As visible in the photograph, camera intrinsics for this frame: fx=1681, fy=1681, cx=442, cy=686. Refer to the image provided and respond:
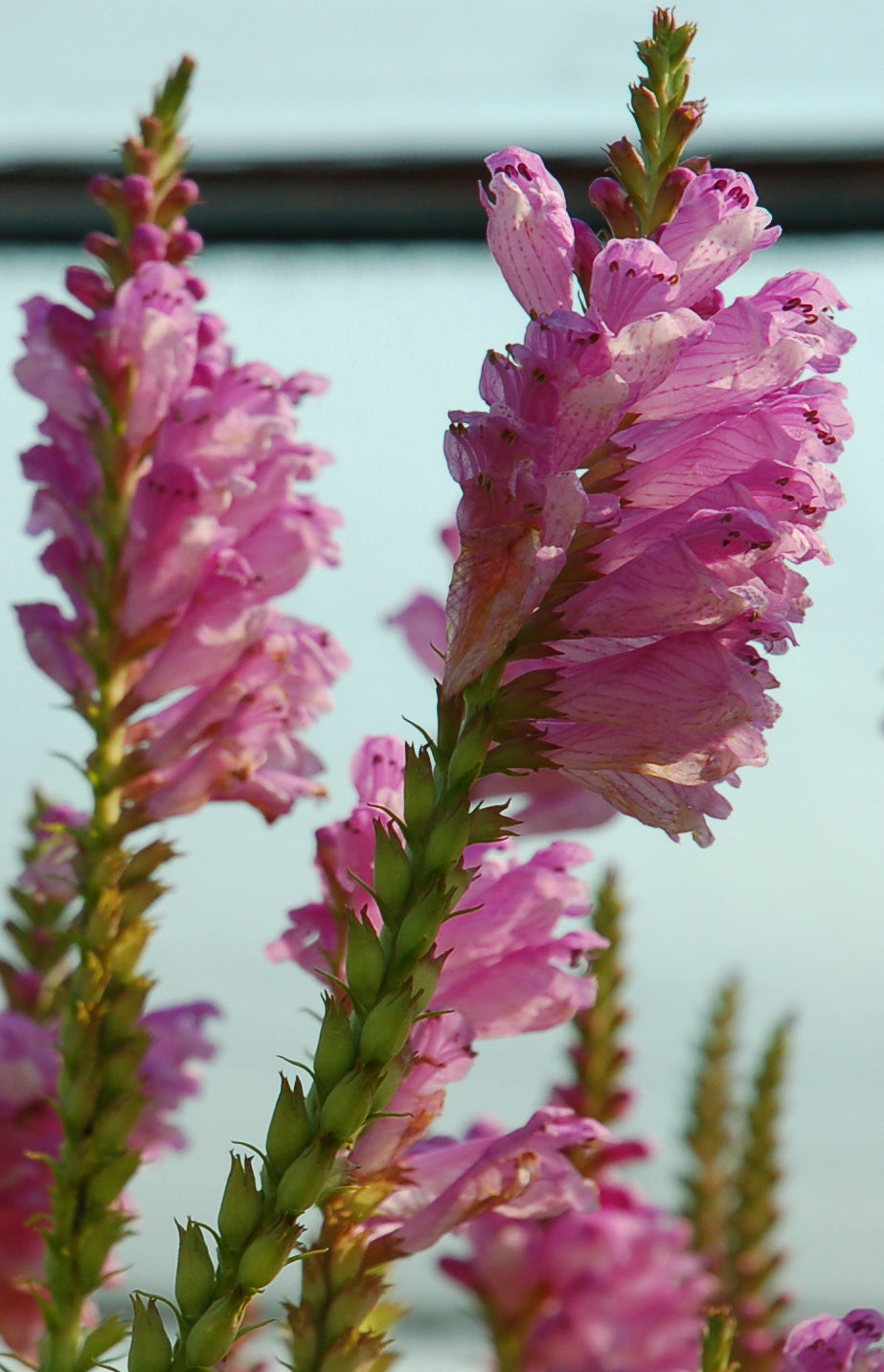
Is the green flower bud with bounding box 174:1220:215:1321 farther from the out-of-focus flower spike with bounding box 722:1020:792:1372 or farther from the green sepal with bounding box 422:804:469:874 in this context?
the out-of-focus flower spike with bounding box 722:1020:792:1372

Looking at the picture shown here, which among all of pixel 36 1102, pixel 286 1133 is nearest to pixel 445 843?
pixel 286 1133

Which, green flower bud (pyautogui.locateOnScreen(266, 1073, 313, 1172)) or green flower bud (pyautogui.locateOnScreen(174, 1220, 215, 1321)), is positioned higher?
green flower bud (pyautogui.locateOnScreen(266, 1073, 313, 1172))

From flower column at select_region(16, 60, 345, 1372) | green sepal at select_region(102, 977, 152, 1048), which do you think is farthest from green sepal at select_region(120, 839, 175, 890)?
green sepal at select_region(102, 977, 152, 1048)

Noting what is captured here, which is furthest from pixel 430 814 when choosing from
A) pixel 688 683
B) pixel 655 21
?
pixel 655 21

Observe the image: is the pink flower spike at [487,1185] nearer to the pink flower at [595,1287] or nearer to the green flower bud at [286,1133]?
the green flower bud at [286,1133]

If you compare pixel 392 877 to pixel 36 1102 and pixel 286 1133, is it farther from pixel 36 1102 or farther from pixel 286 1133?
pixel 36 1102

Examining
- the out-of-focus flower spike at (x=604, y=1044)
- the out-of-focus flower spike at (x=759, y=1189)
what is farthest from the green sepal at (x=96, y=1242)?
the out-of-focus flower spike at (x=759, y=1189)

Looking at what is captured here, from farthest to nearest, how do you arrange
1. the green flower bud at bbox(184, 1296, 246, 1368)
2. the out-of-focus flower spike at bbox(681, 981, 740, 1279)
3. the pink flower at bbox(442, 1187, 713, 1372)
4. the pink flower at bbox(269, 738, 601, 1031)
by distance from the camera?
the out-of-focus flower spike at bbox(681, 981, 740, 1279) → the pink flower at bbox(442, 1187, 713, 1372) → the pink flower at bbox(269, 738, 601, 1031) → the green flower bud at bbox(184, 1296, 246, 1368)
